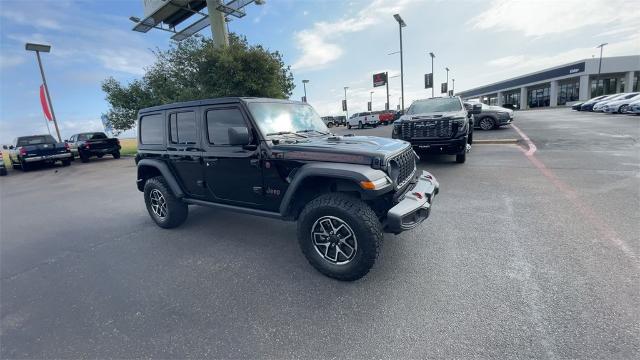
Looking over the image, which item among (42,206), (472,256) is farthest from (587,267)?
(42,206)

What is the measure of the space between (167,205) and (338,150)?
3.16m

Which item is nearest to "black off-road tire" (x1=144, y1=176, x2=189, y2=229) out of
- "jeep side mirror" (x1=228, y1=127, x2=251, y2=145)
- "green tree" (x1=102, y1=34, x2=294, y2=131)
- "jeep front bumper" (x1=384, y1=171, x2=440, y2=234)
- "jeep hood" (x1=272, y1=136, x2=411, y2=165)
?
"jeep side mirror" (x1=228, y1=127, x2=251, y2=145)

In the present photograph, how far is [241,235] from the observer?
4.25 m

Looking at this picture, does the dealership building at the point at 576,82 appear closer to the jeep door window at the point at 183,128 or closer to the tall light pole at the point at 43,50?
the jeep door window at the point at 183,128

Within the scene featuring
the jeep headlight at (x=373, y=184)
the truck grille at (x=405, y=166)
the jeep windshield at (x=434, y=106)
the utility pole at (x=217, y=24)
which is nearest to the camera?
the jeep headlight at (x=373, y=184)

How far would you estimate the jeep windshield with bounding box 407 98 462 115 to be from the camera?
822 centimetres

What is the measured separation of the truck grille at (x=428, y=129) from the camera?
7.31m

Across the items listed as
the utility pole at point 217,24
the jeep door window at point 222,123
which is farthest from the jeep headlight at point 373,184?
the utility pole at point 217,24

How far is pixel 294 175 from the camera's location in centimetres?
310

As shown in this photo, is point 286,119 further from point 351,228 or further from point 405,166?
point 351,228

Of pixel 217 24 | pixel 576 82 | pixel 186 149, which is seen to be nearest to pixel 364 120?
pixel 217 24

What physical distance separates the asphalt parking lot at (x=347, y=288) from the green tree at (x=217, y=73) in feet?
31.8

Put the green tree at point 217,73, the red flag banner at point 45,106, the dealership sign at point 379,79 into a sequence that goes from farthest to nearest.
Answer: the dealership sign at point 379,79, the red flag banner at point 45,106, the green tree at point 217,73

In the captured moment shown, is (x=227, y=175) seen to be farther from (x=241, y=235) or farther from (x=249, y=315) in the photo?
(x=249, y=315)
